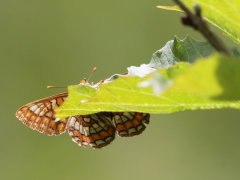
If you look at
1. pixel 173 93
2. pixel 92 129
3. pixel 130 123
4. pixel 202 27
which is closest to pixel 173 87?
pixel 202 27

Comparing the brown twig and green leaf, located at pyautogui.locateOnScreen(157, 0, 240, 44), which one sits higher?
green leaf, located at pyautogui.locateOnScreen(157, 0, 240, 44)

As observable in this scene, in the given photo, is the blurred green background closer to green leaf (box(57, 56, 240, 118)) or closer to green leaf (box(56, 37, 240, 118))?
green leaf (box(56, 37, 240, 118))

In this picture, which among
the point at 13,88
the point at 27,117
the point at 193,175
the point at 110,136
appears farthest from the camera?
the point at 13,88

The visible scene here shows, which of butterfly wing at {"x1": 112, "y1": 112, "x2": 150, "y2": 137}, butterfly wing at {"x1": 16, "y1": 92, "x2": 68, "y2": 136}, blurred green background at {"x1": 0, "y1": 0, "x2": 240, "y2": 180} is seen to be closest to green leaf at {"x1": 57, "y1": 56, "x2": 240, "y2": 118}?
butterfly wing at {"x1": 112, "y1": 112, "x2": 150, "y2": 137}

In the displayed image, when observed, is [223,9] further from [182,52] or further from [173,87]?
[182,52]

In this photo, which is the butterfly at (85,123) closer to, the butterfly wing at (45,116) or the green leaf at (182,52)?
the butterfly wing at (45,116)

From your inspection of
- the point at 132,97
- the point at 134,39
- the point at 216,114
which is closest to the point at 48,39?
the point at 134,39

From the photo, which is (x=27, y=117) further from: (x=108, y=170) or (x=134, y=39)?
(x=134, y=39)
